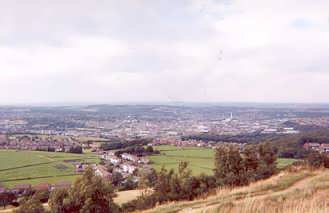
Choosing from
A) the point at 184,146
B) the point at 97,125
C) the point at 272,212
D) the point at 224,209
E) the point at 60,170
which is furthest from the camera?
the point at 97,125

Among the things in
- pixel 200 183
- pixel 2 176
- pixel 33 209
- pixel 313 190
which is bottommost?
pixel 2 176

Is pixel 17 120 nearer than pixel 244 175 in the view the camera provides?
No

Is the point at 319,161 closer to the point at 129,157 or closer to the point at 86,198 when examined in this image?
the point at 86,198

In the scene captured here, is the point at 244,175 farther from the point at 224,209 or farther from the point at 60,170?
the point at 60,170

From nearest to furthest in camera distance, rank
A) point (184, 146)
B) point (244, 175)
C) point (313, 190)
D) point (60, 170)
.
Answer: point (313, 190), point (244, 175), point (60, 170), point (184, 146)

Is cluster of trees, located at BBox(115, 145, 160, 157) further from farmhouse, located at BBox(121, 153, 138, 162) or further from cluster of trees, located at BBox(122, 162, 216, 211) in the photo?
cluster of trees, located at BBox(122, 162, 216, 211)

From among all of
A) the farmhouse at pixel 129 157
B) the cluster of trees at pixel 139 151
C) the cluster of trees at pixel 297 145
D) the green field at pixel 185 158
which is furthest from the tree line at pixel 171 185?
the cluster of trees at pixel 139 151

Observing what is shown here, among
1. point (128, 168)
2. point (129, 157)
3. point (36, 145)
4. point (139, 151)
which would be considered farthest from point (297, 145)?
point (36, 145)

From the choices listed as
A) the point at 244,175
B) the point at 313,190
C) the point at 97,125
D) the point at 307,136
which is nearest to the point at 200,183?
the point at 244,175

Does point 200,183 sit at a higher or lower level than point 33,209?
higher
